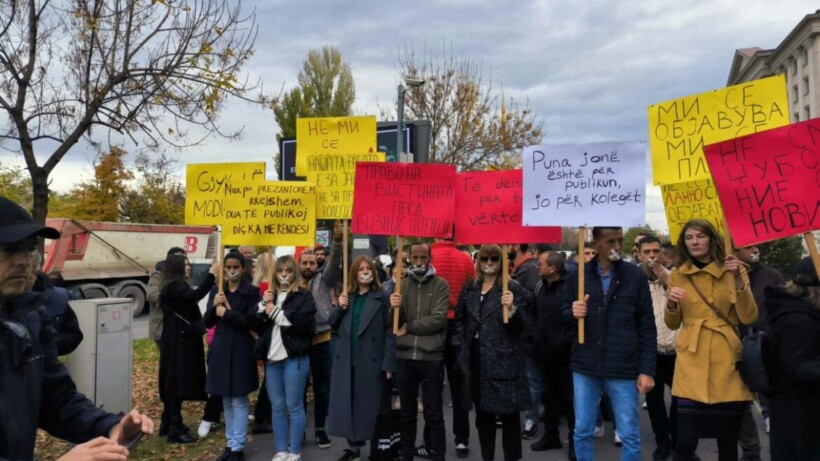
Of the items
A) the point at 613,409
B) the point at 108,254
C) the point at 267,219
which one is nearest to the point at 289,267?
the point at 267,219

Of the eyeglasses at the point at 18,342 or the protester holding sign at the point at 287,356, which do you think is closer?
the eyeglasses at the point at 18,342

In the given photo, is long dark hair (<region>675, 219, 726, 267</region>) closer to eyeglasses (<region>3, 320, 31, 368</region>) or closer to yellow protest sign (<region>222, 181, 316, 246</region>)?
yellow protest sign (<region>222, 181, 316, 246</region>)

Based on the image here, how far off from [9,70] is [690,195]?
7.88 m

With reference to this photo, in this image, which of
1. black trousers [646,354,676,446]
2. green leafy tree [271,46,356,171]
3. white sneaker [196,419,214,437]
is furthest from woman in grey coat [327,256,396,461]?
green leafy tree [271,46,356,171]

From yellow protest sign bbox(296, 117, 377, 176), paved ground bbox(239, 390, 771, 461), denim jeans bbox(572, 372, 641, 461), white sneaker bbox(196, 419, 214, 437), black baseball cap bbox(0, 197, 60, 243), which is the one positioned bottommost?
paved ground bbox(239, 390, 771, 461)

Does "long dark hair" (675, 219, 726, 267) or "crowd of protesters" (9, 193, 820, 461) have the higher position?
"long dark hair" (675, 219, 726, 267)

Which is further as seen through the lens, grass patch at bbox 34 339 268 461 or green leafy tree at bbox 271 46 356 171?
green leafy tree at bbox 271 46 356 171

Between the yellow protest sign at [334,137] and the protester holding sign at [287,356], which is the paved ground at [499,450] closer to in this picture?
the protester holding sign at [287,356]

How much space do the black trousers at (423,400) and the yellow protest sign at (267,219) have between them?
62.0 inches

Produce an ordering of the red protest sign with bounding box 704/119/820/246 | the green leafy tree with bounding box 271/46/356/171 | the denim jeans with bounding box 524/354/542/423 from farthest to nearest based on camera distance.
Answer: the green leafy tree with bounding box 271/46/356/171 < the denim jeans with bounding box 524/354/542/423 < the red protest sign with bounding box 704/119/820/246

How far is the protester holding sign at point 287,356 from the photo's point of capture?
18.3 feet

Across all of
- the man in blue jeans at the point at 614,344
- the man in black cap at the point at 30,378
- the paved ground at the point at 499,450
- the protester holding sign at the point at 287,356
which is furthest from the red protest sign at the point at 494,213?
the man in black cap at the point at 30,378

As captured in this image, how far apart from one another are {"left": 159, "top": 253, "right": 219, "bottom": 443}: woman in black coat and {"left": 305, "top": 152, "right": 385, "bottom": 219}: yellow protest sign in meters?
1.41

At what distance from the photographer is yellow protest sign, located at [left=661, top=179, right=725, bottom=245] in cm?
518
